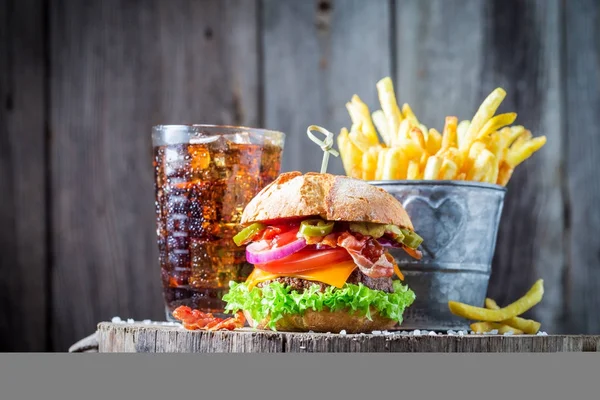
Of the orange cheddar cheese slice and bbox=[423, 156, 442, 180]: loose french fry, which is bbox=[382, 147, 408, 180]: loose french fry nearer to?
bbox=[423, 156, 442, 180]: loose french fry

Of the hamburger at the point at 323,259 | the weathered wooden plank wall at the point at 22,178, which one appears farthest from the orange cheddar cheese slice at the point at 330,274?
the weathered wooden plank wall at the point at 22,178

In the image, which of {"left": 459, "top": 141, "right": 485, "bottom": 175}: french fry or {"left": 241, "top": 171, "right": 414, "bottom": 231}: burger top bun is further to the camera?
{"left": 459, "top": 141, "right": 485, "bottom": 175}: french fry

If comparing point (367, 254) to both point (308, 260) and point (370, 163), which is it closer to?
point (308, 260)

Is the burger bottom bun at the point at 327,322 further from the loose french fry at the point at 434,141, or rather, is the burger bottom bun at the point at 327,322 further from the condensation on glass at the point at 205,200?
the loose french fry at the point at 434,141

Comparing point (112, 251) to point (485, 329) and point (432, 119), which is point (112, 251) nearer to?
point (432, 119)

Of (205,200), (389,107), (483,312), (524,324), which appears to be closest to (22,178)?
(205,200)

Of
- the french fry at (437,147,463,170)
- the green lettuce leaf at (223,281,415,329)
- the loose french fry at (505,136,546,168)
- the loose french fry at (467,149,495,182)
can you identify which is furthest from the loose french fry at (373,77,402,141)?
the green lettuce leaf at (223,281,415,329)
